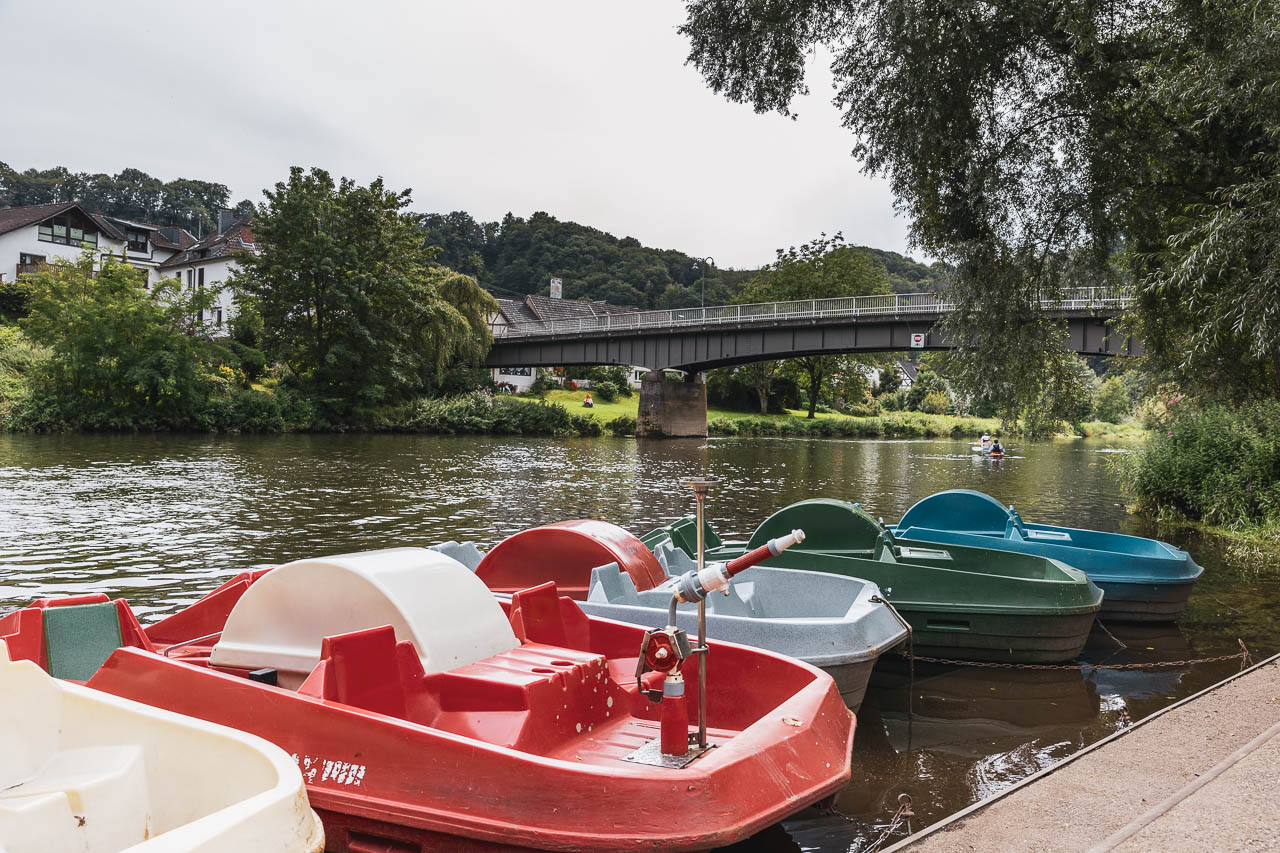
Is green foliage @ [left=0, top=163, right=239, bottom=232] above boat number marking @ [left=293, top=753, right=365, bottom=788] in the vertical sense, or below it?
above

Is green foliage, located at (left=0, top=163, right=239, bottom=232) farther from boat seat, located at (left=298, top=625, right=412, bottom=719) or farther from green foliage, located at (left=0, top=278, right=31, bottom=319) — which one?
boat seat, located at (left=298, top=625, right=412, bottom=719)

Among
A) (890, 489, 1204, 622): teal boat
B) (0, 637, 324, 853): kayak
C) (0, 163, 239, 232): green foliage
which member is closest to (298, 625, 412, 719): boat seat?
(0, 637, 324, 853): kayak

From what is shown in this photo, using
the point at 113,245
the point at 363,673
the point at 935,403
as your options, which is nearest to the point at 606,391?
the point at 935,403

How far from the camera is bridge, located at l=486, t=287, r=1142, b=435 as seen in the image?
146ft

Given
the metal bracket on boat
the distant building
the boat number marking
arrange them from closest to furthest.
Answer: the boat number marking < the metal bracket on boat < the distant building

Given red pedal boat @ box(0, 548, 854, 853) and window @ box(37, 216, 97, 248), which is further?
window @ box(37, 216, 97, 248)

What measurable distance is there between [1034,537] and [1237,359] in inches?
393

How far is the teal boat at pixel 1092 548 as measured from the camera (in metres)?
9.40

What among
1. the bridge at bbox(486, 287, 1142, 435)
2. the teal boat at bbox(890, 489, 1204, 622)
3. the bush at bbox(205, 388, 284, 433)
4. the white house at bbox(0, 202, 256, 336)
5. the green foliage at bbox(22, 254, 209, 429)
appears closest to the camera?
the teal boat at bbox(890, 489, 1204, 622)

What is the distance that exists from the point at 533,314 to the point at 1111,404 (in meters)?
59.7

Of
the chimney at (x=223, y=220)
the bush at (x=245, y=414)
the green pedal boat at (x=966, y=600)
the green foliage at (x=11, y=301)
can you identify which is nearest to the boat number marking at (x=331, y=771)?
the green pedal boat at (x=966, y=600)

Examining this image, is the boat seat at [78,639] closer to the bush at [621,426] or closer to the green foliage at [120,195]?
the bush at [621,426]

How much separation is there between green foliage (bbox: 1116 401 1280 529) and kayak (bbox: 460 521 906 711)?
35.9 feet

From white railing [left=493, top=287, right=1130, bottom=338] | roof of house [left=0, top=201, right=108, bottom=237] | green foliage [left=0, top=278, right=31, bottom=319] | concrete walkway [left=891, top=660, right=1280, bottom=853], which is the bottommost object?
concrete walkway [left=891, top=660, right=1280, bottom=853]
